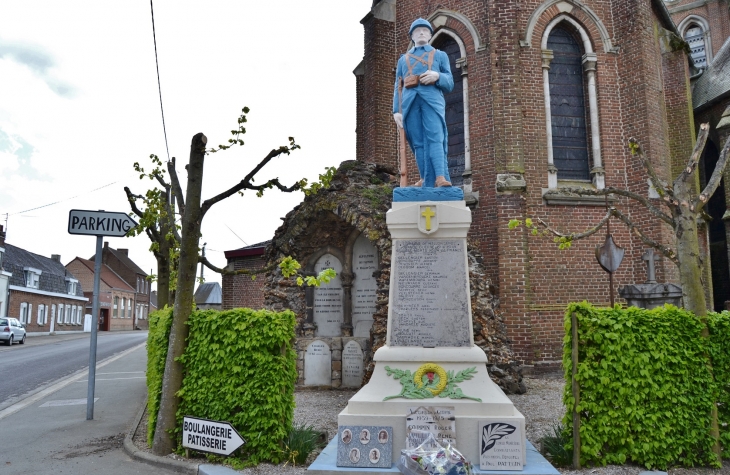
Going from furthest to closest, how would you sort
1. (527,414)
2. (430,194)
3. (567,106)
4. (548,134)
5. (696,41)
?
(696,41)
(567,106)
(548,134)
(527,414)
(430,194)

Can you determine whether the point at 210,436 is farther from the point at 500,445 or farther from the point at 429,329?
the point at 500,445

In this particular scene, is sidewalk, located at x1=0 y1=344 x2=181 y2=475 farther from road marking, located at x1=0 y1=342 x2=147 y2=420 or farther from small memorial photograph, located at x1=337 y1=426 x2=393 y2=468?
small memorial photograph, located at x1=337 y1=426 x2=393 y2=468

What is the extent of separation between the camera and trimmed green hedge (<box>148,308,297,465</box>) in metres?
5.71

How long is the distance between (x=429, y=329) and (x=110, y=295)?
58874 mm

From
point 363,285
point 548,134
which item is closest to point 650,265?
point 548,134

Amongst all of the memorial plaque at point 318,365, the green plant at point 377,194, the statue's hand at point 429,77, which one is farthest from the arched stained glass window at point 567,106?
the statue's hand at point 429,77

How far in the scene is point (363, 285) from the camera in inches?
486

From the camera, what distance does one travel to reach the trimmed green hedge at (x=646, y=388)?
5426mm

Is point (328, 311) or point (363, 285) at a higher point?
point (363, 285)

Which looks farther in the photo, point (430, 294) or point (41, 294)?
point (41, 294)

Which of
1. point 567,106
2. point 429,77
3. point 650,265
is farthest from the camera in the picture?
point 567,106

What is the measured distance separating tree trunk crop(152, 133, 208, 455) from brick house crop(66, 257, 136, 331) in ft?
182

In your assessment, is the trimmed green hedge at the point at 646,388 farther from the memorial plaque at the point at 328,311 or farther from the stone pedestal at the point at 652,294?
the memorial plaque at the point at 328,311

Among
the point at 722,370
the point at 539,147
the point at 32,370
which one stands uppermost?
the point at 539,147
